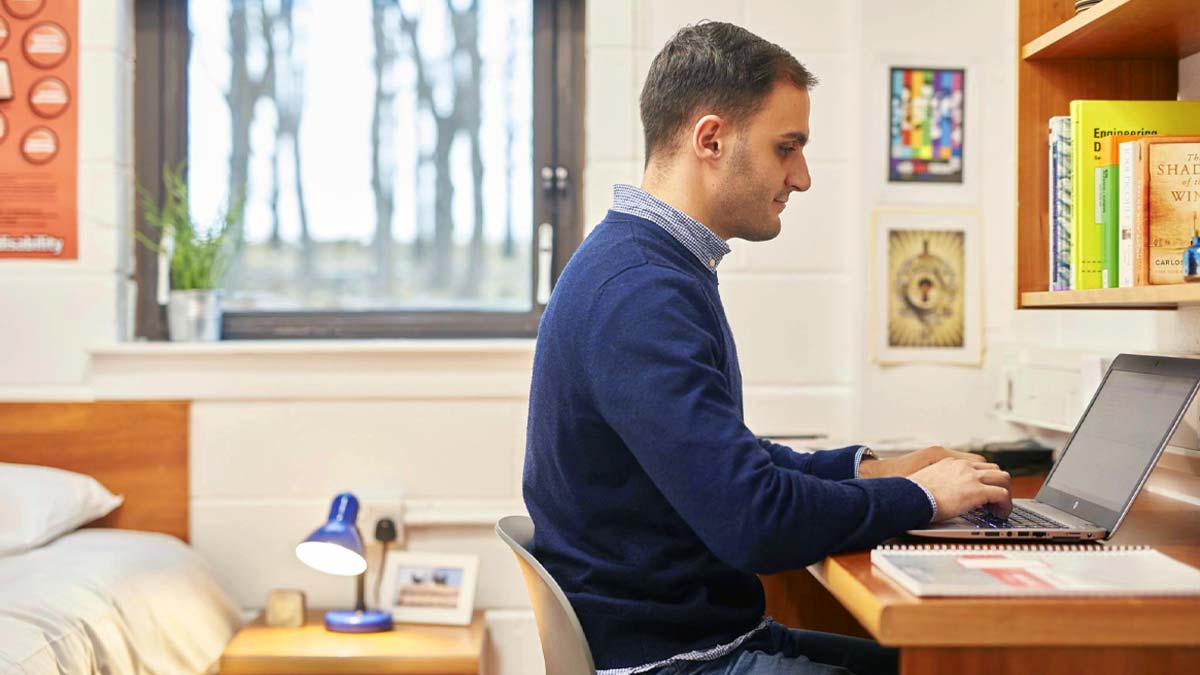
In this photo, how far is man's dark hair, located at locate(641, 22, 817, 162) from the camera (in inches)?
62.8

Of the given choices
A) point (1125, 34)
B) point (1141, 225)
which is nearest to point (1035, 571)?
point (1141, 225)

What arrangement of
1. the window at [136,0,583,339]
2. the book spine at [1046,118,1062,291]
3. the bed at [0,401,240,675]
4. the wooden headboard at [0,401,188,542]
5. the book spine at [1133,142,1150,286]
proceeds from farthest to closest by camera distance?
the window at [136,0,583,339], the wooden headboard at [0,401,188,542], the bed at [0,401,240,675], the book spine at [1046,118,1062,291], the book spine at [1133,142,1150,286]

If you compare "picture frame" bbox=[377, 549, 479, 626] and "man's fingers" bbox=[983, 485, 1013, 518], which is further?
"picture frame" bbox=[377, 549, 479, 626]

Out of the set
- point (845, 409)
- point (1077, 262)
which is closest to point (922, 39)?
point (845, 409)

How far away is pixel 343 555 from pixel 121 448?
654 millimetres

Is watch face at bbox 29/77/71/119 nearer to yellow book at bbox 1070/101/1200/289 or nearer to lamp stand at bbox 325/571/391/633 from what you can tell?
lamp stand at bbox 325/571/391/633

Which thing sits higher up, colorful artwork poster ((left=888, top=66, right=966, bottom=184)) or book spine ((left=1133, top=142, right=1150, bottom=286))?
colorful artwork poster ((left=888, top=66, right=966, bottom=184))

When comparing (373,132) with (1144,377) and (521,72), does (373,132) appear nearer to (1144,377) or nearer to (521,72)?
(521,72)

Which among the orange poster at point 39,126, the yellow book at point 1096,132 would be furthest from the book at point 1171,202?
the orange poster at point 39,126

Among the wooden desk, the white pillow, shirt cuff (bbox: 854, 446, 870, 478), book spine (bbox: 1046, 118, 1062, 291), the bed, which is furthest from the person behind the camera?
the white pillow

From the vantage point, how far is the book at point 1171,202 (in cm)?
163

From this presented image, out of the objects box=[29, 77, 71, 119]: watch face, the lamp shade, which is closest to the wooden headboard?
the lamp shade

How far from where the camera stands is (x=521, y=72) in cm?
304

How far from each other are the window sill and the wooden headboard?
50 mm
